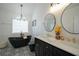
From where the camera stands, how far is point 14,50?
7.35ft

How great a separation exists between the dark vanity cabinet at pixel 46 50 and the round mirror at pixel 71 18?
1.95 ft

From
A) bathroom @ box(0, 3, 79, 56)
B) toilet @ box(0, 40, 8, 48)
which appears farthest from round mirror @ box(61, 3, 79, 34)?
toilet @ box(0, 40, 8, 48)

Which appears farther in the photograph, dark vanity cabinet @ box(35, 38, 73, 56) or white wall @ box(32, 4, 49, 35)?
white wall @ box(32, 4, 49, 35)

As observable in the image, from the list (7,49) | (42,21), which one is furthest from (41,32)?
(7,49)

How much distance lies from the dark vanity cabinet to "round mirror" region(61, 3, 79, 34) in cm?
59

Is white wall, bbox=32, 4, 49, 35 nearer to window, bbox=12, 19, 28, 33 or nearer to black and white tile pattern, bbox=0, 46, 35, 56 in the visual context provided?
window, bbox=12, 19, 28, 33

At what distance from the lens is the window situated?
219cm

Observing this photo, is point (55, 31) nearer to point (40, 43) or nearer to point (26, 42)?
point (40, 43)

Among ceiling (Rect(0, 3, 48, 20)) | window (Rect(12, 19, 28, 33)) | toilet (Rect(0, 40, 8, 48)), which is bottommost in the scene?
toilet (Rect(0, 40, 8, 48))

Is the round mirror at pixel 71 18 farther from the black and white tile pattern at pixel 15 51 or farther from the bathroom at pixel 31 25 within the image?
the black and white tile pattern at pixel 15 51

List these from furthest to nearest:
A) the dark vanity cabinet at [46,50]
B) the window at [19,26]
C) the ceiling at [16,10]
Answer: the window at [19,26] < the ceiling at [16,10] < the dark vanity cabinet at [46,50]

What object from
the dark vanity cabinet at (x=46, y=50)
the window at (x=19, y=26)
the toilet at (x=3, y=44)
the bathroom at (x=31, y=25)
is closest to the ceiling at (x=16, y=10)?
the bathroom at (x=31, y=25)

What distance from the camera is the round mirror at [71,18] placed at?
2287 millimetres

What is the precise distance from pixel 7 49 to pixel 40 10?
1033 mm
